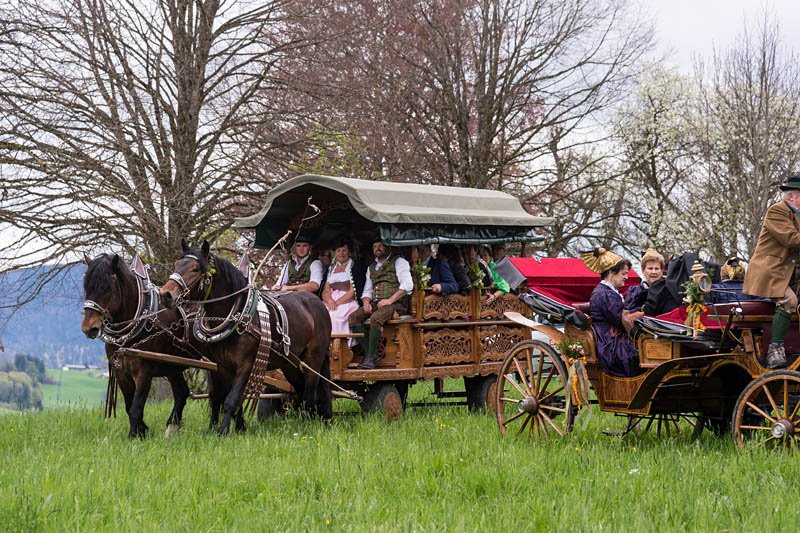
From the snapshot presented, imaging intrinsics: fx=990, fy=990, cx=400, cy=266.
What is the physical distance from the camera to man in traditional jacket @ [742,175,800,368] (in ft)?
23.4

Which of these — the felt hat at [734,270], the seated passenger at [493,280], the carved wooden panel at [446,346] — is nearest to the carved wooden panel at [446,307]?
the carved wooden panel at [446,346]

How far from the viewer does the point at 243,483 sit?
22.2 ft

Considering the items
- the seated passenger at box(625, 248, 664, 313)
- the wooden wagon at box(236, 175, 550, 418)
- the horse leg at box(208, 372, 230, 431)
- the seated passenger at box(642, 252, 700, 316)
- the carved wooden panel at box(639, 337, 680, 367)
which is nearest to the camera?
the carved wooden panel at box(639, 337, 680, 367)

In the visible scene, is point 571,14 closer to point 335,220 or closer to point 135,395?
point 335,220

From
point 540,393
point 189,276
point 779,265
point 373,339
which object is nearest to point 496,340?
point 373,339

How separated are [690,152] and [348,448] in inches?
759

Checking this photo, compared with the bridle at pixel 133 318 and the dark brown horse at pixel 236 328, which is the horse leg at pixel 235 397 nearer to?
the dark brown horse at pixel 236 328

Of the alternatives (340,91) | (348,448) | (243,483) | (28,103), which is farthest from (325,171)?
(243,483)

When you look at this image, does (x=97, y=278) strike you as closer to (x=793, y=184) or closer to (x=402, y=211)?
(x=402, y=211)

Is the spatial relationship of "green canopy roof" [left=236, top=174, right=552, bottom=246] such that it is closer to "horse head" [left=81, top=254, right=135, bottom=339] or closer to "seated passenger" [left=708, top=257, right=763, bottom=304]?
"horse head" [left=81, top=254, right=135, bottom=339]

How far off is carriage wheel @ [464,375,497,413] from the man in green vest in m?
1.54

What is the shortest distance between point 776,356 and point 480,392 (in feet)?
18.2

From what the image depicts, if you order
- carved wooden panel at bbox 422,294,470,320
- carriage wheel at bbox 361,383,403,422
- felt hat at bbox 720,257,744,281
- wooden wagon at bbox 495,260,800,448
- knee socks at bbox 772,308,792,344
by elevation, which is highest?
felt hat at bbox 720,257,744,281

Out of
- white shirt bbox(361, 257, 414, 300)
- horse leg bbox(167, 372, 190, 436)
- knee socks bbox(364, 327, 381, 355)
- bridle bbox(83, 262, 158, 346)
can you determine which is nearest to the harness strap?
horse leg bbox(167, 372, 190, 436)
